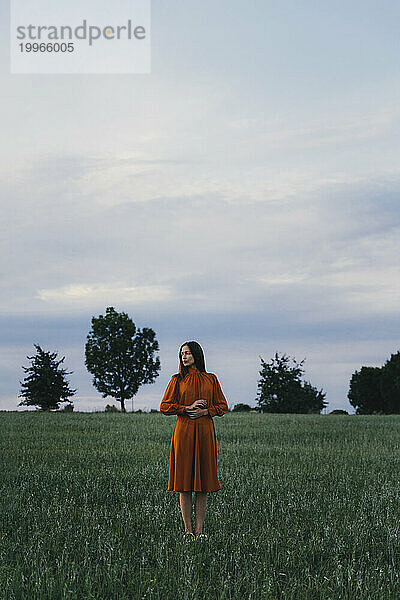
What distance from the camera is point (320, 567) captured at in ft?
25.2

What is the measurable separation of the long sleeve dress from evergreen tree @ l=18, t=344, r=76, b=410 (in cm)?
5105

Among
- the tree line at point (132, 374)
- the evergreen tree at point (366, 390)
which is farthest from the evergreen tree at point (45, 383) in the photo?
the evergreen tree at point (366, 390)

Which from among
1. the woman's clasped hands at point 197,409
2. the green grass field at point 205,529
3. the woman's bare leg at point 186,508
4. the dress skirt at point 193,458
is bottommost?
the green grass field at point 205,529

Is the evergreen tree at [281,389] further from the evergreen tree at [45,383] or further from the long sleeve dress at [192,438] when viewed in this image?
the long sleeve dress at [192,438]

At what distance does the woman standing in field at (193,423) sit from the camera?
8531 millimetres

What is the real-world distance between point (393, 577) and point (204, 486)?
2.51 meters

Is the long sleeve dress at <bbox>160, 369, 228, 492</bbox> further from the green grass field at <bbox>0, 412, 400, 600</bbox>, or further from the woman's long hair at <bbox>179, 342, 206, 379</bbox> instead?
the green grass field at <bbox>0, 412, 400, 600</bbox>

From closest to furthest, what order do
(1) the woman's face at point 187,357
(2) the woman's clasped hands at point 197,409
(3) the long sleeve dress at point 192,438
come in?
(2) the woman's clasped hands at point 197,409, (3) the long sleeve dress at point 192,438, (1) the woman's face at point 187,357

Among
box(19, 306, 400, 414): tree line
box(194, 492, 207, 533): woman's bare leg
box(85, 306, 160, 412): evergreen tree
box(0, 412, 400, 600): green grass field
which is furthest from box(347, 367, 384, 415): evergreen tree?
box(194, 492, 207, 533): woman's bare leg

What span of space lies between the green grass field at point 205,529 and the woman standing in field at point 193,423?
2.29 feet

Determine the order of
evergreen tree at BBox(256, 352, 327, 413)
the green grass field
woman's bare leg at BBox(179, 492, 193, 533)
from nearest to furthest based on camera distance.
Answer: the green grass field, woman's bare leg at BBox(179, 492, 193, 533), evergreen tree at BBox(256, 352, 327, 413)

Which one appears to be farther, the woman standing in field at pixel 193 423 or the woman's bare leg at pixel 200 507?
the woman's bare leg at pixel 200 507

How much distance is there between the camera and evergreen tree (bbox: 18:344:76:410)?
57844 mm

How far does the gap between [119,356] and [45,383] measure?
9.72 meters
